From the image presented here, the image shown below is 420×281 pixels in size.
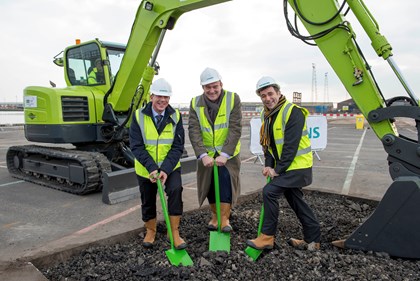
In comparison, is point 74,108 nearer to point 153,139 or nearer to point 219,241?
point 153,139

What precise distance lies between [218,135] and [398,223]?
6.92 feet

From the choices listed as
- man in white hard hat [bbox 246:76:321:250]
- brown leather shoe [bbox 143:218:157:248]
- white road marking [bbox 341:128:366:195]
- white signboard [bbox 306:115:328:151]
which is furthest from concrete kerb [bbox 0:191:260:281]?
white signboard [bbox 306:115:328:151]

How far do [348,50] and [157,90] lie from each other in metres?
2.14

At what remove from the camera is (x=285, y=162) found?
146 inches

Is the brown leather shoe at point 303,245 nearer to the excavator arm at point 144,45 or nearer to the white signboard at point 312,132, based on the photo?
the excavator arm at point 144,45

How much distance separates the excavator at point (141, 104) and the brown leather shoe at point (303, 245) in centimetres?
26

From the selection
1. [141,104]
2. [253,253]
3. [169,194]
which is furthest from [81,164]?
[253,253]

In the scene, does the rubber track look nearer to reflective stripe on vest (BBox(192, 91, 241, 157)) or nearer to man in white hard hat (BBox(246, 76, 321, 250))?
reflective stripe on vest (BBox(192, 91, 241, 157))

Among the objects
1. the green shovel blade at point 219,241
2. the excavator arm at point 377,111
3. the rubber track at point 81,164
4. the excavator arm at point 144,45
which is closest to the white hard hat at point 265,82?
the excavator arm at point 377,111

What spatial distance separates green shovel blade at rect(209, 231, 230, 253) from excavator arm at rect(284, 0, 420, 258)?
4.00 feet

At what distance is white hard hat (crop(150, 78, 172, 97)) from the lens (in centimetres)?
399

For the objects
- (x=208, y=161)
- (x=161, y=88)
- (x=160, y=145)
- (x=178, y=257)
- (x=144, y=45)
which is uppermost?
(x=144, y=45)

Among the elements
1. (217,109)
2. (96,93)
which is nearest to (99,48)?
(96,93)

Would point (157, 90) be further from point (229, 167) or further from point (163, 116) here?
point (229, 167)
